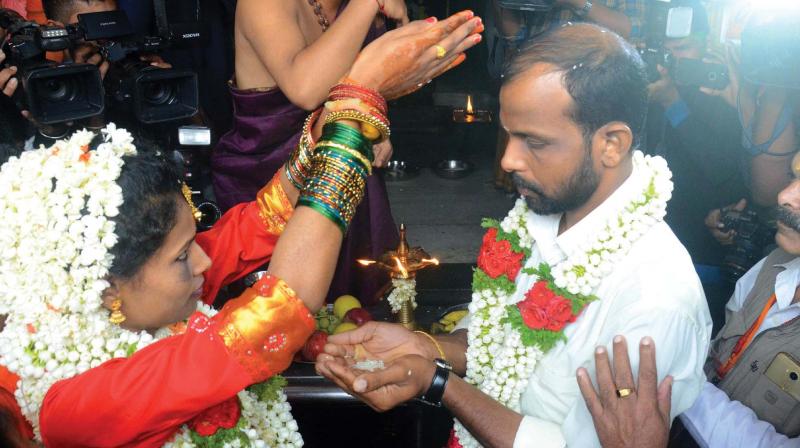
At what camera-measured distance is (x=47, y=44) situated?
3.18m

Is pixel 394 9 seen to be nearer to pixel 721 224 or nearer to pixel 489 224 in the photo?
pixel 489 224

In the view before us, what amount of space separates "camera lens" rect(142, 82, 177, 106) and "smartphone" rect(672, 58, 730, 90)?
266 cm

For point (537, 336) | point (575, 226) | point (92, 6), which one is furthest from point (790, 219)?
point (92, 6)

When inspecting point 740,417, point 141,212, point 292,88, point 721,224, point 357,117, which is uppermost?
point 357,117

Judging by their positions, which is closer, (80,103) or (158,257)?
(158,257)

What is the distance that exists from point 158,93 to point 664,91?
2.73m

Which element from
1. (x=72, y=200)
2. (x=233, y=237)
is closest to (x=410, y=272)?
(x=233, y=237)

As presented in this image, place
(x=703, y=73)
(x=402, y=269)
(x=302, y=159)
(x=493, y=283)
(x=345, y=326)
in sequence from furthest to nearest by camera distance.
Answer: (x=703, y=73)
(x=402, y=269)
(x=345, y=326)
(x=493, y=283)
(x=302, y=159)

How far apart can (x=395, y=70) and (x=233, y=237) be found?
34.8 inches

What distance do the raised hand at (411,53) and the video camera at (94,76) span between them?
6.11 ft

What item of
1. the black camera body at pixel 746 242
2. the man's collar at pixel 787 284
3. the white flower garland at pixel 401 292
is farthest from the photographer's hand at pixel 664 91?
the white flower garland at pixel 401 292

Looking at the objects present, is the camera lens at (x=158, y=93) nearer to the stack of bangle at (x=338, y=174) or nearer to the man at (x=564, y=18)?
the man at (x=564, y=18)

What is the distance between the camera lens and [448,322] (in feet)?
10.8

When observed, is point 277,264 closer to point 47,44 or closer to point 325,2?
point 325,2
